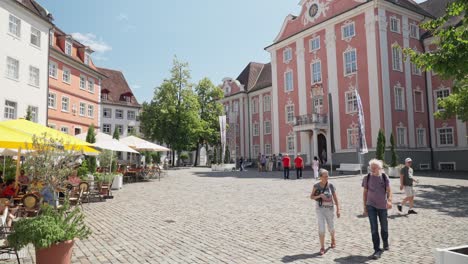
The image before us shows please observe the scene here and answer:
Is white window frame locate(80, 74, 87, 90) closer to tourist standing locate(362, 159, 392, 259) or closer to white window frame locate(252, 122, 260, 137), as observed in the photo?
white window frame locate(252, 122, 260, 137)

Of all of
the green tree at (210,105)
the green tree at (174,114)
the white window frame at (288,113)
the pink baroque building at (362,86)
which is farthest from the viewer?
the green tree at (210,105)

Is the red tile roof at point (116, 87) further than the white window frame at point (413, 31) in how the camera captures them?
Yes

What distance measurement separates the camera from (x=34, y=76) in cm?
2869

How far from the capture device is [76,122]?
3866 cm

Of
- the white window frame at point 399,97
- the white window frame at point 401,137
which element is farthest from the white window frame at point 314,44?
the white window frame at point 401,137

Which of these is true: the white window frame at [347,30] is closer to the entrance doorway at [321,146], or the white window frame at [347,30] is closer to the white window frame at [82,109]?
the entrance doorway at [321,146]

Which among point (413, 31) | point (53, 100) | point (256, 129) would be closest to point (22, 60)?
point (53, 100)

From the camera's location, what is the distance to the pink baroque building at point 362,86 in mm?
32406

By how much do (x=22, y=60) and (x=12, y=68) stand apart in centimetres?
100

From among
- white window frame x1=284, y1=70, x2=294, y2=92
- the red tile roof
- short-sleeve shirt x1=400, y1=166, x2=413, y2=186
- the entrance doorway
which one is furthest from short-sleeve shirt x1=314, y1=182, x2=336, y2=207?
the red tile roof

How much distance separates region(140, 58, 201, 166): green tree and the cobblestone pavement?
3511 centimetres

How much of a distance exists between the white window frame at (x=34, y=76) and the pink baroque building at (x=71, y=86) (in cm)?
513

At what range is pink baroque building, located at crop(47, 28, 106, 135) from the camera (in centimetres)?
3450

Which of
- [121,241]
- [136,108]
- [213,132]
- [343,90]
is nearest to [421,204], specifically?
[121,241]
